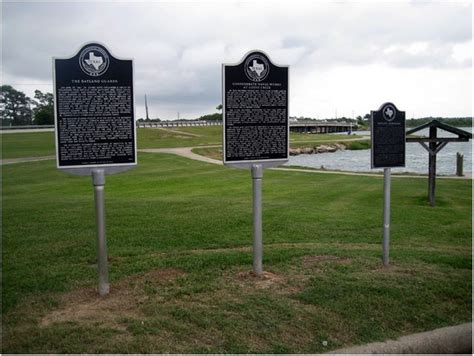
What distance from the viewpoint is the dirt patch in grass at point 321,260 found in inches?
261

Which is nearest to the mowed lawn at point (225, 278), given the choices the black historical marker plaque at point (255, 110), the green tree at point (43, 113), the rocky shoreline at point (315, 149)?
the black historical marker plaque at point (255, 110)

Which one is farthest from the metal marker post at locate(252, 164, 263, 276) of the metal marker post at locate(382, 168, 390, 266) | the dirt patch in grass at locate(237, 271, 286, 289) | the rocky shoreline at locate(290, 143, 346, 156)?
the rocky shoreline at locate(290, 143, 346, 156)

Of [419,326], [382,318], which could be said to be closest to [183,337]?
[382,318]

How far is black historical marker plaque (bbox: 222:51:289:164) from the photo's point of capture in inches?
241

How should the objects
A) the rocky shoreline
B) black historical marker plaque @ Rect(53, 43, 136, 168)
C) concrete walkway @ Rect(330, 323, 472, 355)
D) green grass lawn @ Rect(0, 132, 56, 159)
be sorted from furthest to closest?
the rocky shoreline
green grass lawn @ Rect(0, 132, 56, 159)
black historical marker plaque @ Rect(53, 43, 136, 168)
concrete walkway @ Rect(330, 323, 472, 355)

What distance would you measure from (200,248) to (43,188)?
12.7 meters

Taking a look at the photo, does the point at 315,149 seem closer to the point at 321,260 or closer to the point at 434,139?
the point at 434,139

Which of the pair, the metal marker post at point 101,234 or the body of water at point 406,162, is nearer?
the metal marker post at point 101,234

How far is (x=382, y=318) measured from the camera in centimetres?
494

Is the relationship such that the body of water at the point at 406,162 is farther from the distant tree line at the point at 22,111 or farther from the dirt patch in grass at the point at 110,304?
the distant tree line at the point at 22,111

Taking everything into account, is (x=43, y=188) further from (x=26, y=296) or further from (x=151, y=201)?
(x=26, y=296)

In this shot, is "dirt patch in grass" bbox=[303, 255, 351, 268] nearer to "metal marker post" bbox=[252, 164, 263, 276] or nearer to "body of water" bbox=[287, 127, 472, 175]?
"metal marker post" bbox=[252, 164, 263, 276]

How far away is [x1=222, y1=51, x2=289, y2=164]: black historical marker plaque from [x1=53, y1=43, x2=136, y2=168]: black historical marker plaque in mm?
1207

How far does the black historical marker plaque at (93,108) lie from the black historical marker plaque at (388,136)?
344cm
